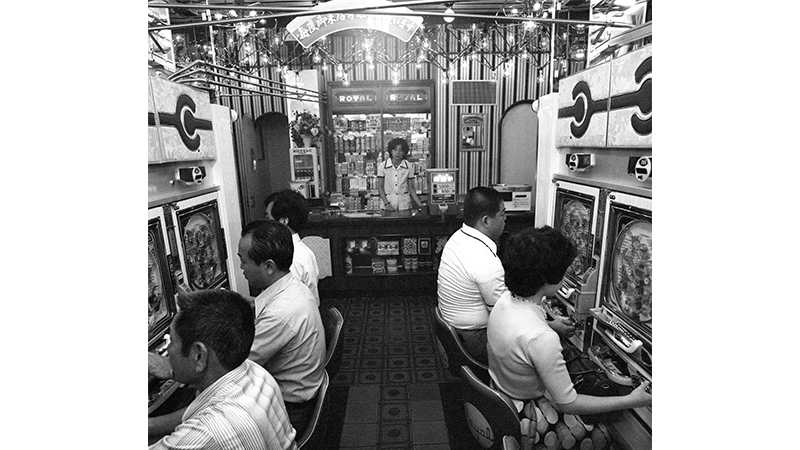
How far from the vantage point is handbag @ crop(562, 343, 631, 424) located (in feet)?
5.71

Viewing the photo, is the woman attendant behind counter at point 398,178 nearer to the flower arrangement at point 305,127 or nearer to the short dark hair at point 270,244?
the flower arrangement at point 305,127

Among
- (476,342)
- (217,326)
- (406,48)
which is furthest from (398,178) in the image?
(217,326)

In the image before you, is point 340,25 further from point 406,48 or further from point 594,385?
point 406,48

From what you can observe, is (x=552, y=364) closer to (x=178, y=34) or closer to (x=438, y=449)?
(x=438, y=449)

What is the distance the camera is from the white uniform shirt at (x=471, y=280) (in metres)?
2.48

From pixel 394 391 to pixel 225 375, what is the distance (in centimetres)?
210

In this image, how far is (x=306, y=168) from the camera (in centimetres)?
686

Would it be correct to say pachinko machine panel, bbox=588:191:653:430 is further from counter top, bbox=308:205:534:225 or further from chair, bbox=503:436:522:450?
counter top, bbox=308:205:534:225

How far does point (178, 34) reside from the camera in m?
6.34

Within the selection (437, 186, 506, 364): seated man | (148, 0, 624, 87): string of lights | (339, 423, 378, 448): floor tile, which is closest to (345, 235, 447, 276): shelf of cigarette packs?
(437, 186, 506, 364): seated man

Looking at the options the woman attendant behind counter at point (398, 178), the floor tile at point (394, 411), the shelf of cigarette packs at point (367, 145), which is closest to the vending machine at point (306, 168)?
the shelf of cigarette packs at point (367, 145)

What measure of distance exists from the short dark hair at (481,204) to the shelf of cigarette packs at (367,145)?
14.0 feet
